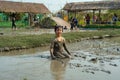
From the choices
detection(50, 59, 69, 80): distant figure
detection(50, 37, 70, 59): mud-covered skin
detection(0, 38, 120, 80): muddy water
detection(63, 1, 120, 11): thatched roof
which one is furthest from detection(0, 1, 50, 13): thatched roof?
detection(50, 59, 69, 80): distant figure

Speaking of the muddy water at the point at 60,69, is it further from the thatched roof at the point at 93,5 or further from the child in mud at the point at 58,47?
the thatched roof at the point at 93,5

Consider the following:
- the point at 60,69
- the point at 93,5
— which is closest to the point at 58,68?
the point at 60,69

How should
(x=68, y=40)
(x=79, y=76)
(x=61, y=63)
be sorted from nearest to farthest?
(x=79, y=76) < (x=61, y=63) < (x=68, y=40)

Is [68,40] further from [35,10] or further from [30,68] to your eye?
[35,10]

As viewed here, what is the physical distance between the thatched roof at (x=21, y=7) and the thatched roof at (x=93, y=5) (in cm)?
400

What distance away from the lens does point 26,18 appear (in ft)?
161

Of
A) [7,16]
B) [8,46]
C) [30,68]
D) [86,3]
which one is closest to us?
[30,68]

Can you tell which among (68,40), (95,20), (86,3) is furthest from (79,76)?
(86,3)

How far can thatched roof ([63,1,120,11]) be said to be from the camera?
4806 cm

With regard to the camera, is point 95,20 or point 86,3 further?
point 86,3

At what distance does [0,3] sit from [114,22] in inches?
591

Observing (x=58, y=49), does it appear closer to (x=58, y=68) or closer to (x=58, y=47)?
(x=58, y=47)

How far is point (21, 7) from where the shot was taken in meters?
47.4

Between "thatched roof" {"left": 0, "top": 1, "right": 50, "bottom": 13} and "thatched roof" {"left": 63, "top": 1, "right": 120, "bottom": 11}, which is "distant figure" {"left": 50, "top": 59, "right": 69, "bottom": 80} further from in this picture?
"thatched roof" {"left": 63, "top": 1, "right": 120, "bottom": 11}
